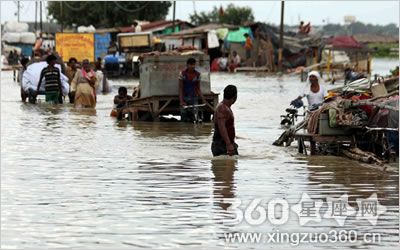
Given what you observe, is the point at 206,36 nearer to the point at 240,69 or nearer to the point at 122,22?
the point at 240,69

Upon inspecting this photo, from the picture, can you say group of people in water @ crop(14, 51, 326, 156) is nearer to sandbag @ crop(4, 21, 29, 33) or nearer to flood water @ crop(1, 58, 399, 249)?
flood water @ crop(1, 58, 399, 249)

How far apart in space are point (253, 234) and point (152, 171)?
389 centimetres

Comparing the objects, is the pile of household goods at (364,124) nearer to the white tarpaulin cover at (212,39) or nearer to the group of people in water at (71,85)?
the group of people in water at (71,85)

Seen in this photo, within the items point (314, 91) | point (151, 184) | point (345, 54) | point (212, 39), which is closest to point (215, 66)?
point (212, 39)

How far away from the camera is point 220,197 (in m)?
9.69

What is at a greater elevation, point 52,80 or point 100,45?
point 100,45

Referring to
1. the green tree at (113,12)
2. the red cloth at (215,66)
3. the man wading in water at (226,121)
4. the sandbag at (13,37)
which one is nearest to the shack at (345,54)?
the red cloth at (215,66)

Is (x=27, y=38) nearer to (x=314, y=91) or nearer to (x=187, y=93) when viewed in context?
(x=187, y=93)

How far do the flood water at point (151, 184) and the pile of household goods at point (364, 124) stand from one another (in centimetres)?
34

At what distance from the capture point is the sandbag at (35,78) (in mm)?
22641

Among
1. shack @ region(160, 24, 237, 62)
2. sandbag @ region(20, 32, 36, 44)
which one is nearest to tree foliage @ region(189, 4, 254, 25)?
sandbag @ region(20, 32, 36, 44)

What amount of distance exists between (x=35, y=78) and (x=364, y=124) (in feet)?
38.5

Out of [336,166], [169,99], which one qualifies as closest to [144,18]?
[169,99]

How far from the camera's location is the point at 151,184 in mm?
10539
